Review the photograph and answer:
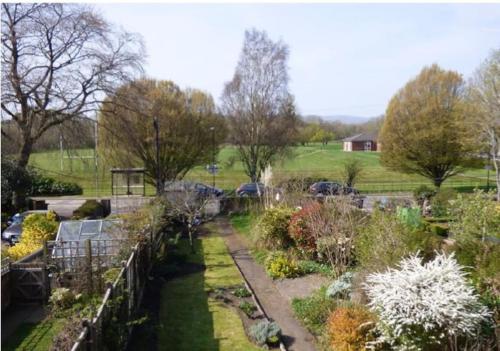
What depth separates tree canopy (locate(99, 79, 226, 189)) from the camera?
92.6 ft

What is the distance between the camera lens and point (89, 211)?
26172 millimetres

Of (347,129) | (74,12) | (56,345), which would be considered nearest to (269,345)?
(56,345)

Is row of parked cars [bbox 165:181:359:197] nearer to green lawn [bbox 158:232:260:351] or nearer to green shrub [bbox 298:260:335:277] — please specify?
green shrub [bbox 298:260:335:277]

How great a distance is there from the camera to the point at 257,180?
3841 centimetres

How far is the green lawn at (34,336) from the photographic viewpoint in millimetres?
10289

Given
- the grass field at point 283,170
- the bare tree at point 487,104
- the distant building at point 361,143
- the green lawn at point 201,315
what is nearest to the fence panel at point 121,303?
the green lawn at point 201,315

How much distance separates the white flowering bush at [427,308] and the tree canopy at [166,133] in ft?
67.8

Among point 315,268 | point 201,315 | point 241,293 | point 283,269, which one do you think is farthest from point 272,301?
point 315,268

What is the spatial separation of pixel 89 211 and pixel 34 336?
52.2 ft

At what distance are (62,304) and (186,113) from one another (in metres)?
22.3

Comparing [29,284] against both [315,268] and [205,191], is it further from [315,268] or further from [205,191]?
[205,191]

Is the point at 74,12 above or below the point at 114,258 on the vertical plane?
above

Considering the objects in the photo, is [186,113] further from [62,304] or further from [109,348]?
[109,348]

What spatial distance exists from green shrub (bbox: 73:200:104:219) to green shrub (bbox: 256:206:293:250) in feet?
38.9
